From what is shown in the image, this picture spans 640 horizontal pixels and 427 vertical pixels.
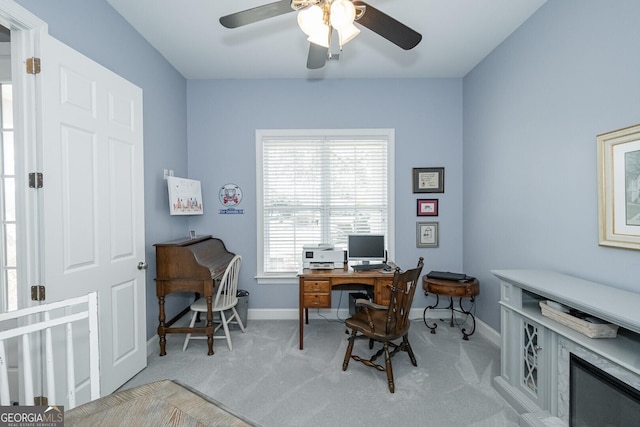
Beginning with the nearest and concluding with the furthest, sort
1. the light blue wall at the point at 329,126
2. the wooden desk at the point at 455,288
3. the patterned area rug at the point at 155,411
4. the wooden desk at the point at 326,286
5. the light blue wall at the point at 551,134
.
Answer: the patterned area rug at the point at 155,411 → the light blue wall at the point at 551,134 → the wooden desk at the point at 326,286 → the wooden desk at the point at 455,288 → the light blue wall at the point at 329,126

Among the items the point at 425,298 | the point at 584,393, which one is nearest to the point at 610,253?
the point at 584,393

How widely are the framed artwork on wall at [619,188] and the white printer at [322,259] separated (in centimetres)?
206

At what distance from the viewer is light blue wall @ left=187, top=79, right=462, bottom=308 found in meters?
3.58

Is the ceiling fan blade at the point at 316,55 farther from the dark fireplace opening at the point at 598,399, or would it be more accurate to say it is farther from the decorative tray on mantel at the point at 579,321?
the dark fireplace opening at the point at 598,399

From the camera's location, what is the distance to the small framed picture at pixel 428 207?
142 inches

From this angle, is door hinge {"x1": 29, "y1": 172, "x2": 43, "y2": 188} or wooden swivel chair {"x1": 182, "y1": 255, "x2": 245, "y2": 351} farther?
wooden swivel chair {"x1": 182, "y1": 255, "x2": 245, "y2": 351}

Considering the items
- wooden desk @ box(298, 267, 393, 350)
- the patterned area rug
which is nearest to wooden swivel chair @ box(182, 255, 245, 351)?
wooden desk @ box(298, 267, 393, 350)

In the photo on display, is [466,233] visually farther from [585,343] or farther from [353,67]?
[353,67]

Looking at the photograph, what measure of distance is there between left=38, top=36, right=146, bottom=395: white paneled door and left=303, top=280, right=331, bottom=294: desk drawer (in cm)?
143

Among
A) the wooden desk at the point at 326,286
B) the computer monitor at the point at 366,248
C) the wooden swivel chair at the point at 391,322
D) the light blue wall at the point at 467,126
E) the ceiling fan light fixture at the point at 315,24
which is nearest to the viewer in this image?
the ceiling fan light fixture at the point at 315,24

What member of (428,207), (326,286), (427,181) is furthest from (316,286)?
(427,181)

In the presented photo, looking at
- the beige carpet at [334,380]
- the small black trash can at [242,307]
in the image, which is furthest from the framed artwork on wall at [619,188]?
the small black trash can at [242,307]

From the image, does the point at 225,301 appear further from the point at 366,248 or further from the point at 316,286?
the point at 366,248

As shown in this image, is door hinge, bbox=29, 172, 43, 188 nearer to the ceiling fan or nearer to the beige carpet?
the ceiling fan
